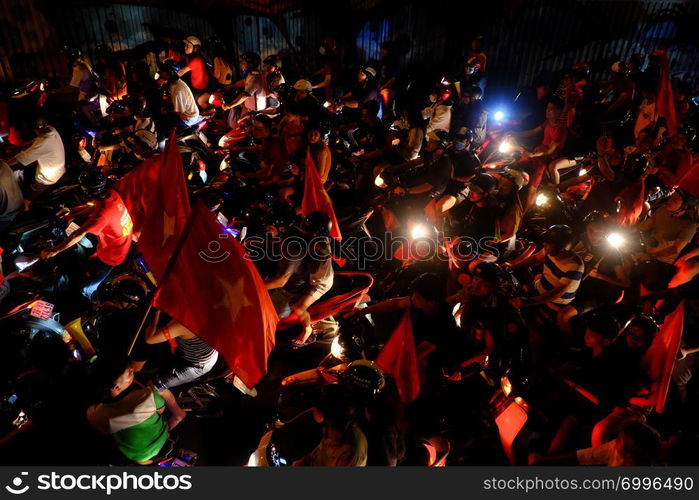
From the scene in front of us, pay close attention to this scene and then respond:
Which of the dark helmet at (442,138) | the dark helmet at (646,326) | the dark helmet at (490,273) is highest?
the dark helmet at (442,138)

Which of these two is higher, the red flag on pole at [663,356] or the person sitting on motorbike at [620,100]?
the person sitting on motorbike at [620,100]

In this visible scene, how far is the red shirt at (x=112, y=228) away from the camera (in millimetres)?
5059

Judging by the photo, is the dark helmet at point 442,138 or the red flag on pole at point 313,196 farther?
the dark helmet at point 442,138

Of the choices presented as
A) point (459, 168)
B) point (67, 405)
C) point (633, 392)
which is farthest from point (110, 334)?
point (459, 168)

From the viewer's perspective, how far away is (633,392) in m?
4.28

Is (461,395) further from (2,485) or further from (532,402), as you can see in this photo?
(2,485)

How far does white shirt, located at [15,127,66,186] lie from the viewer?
6.33 metres

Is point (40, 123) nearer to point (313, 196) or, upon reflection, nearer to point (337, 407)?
point (313, 196)

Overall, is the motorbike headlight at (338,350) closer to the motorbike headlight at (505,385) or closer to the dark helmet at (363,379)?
the dark helmet at (363,379)

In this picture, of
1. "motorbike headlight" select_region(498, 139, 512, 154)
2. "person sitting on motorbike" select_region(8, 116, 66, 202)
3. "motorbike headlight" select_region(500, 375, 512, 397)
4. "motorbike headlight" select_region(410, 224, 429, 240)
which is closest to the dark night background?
"motorbike headlight" select_region(498, 139, 512, 154)

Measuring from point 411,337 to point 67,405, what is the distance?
348 centimetres

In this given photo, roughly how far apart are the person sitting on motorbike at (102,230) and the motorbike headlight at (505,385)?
5324 mm

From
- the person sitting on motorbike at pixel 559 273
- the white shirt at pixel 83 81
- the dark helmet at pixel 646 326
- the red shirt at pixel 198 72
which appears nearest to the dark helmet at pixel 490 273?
the person sitting on motorbike at pixel 559 273

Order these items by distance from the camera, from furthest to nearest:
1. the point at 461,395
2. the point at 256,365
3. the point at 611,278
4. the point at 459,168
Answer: the point at 459,168
the point at 611,278
the point at 461,395
the point at 256,365
